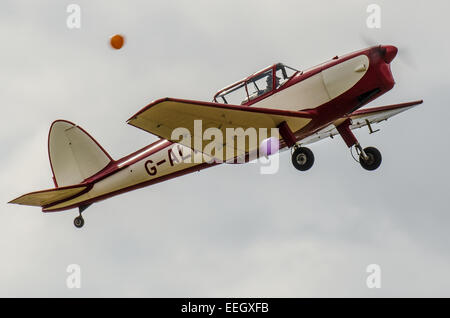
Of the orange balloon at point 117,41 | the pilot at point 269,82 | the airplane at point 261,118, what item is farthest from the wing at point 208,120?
the orange balloon at point 117,41

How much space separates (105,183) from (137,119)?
625 centimetres

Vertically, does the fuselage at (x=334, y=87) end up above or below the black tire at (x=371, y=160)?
above

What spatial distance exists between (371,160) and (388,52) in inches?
105

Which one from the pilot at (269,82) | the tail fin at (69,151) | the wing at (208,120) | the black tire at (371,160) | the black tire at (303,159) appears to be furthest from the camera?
the tail fin at (69,151)

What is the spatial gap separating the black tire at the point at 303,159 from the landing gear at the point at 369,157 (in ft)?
6.25

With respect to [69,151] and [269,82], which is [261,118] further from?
[69,151]

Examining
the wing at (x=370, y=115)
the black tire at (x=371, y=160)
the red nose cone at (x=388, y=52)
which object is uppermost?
the red nose cone at (x=388, y=52)

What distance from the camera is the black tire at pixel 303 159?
15812mm

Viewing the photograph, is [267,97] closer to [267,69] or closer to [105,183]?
[267,69]

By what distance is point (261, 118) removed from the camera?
15.8 meters

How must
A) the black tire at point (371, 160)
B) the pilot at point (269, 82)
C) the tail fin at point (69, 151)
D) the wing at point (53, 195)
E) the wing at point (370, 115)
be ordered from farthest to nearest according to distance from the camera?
the tail fin at point (69, 151)
the wing at point (53, 195)
the wing at point (370, 115)
the black tire at point (371, 160)
the pilot at point (269, 82)

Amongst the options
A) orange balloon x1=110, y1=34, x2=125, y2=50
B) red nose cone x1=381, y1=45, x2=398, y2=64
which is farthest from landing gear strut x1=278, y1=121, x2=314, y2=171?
orange balloon x1=110, y1=34, x2=125, y2=50

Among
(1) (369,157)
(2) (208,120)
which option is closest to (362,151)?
(1) (369,157)

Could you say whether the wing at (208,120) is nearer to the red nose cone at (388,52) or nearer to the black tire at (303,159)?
the black tire at (303,159)
